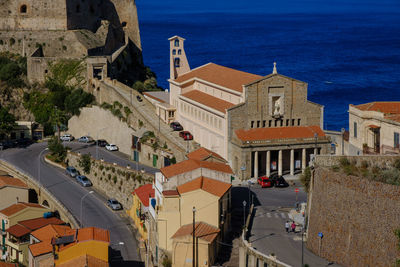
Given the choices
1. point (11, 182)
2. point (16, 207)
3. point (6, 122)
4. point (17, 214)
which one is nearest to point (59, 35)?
point (6, 122)

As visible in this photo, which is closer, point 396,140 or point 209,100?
point 396,140

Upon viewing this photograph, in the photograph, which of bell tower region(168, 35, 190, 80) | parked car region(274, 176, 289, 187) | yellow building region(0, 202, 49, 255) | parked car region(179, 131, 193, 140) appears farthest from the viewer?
bell tower region(168, 35, 190, 80)

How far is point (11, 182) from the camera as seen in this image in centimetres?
6819

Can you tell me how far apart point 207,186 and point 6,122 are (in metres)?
35.3

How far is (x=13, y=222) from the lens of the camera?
2461 inches

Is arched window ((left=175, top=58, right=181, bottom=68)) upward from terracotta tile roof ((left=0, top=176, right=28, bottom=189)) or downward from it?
upward

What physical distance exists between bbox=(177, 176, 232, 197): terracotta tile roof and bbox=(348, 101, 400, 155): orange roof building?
1047cm

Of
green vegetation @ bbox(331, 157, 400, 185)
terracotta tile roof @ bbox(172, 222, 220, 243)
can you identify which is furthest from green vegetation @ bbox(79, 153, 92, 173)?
green vegetation @ bbox(331, 157, 400, 185)

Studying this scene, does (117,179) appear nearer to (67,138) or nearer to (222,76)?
(222,76)

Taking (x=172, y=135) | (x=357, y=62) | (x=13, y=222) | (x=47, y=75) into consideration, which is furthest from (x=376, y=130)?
(x=357, y=62)

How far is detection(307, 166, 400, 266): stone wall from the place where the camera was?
128 ft

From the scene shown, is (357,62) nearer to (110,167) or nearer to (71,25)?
(71,25)

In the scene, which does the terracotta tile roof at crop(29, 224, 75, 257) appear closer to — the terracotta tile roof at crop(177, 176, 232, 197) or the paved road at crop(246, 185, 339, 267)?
the terracotta tile roof at crop(177, 176, 232, 197)

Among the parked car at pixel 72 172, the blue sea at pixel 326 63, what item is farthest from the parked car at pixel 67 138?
the blue sea at pixel 326 63
